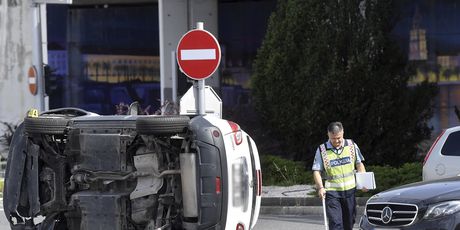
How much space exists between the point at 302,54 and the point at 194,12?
24.1 feet

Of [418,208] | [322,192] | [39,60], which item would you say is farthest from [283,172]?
[418,208]

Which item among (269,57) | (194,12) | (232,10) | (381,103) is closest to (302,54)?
(269,57)

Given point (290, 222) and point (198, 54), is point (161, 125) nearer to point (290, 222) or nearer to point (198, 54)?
point (198, 54)

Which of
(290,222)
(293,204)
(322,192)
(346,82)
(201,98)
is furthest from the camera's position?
(346,82)

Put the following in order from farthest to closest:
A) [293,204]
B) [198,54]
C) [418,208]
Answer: [293,204] < [198,54] < [418,208]

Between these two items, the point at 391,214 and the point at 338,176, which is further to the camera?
the point at 338,176

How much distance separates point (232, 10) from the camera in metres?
29.3

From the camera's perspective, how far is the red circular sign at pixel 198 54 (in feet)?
32.6

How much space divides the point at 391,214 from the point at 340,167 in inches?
43.3

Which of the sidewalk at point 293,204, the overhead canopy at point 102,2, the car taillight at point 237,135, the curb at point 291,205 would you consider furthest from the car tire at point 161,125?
the overhead canopy at point 102,2

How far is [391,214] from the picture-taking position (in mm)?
8000

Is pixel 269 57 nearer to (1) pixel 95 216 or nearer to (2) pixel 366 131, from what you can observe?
(2) pixel 366 131

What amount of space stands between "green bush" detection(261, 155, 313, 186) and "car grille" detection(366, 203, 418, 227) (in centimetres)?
859

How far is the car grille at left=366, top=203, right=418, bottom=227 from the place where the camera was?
306 inches
